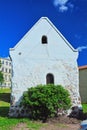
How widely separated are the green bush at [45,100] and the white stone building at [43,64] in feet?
4.91

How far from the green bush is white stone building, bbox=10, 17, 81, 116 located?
4.91ft

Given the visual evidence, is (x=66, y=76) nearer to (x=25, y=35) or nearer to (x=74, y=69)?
(x=74, y=69)

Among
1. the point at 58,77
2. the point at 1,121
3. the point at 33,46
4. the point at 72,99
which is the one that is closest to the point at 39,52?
the point at 33,46

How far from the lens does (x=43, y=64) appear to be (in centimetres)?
2422

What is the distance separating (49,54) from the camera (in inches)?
960

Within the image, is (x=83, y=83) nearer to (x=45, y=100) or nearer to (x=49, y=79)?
(x=49, y=79)

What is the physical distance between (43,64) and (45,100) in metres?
3.73

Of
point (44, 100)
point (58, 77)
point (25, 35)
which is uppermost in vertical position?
point (25, 35)

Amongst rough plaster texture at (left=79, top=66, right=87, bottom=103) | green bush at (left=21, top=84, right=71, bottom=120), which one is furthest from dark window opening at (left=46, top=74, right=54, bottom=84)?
rough plaster texture at (left=79, top=66, right=87, bottom=103)

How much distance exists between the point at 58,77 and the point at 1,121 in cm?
604

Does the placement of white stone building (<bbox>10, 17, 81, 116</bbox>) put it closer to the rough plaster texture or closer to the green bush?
the green bush

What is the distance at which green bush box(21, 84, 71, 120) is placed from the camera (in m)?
21.6

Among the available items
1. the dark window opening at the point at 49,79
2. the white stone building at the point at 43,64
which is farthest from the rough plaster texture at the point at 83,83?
the dark window opening at the point at 49,79

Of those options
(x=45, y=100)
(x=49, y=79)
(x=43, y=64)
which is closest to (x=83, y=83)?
(x=49, y=79)
